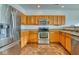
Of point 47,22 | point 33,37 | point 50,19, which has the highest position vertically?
point 50,19

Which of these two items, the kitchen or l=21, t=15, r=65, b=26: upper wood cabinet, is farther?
l=21, t=15, r=65, b=26: upper wood cabinet

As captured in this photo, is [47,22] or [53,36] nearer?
[53,36]

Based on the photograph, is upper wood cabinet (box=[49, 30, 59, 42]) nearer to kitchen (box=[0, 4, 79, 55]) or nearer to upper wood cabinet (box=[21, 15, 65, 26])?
kitchen (box=[0, 4, 79, 55])

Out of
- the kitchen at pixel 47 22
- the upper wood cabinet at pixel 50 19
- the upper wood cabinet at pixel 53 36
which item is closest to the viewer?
the kitchen at pixel 47 22

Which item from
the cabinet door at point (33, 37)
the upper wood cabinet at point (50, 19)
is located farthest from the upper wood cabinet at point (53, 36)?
the cabinet door at point (33, 37)

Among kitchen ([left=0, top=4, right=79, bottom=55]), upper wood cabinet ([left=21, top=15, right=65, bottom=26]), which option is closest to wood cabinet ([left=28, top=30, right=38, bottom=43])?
kitchen ([left=0, top=4, right=79, bottom=55])

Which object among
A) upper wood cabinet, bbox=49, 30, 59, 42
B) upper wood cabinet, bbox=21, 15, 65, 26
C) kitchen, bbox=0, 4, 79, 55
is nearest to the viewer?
kitchen, bbox=0, 4, 79, 55

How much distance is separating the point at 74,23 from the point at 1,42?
23.1 feet

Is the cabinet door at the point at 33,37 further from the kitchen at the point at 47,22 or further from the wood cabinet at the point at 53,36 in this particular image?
the wood cabinet at the point at 53,36

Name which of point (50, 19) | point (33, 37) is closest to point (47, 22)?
point (50, 19)

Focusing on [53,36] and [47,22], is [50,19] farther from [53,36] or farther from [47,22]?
[53,36]

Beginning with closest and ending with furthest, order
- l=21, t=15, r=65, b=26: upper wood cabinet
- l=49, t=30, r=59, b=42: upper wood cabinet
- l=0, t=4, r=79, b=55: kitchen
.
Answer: l=0, t=4, r=79, b=55: kitchen → l=49, t=30, r=59, b=42: upper wood cabinet → l=21, t=15, r=65, b=26: upper wood cabinet
